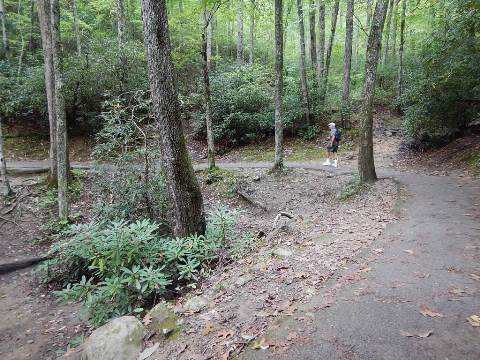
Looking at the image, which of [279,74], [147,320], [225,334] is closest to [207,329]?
[225,334]

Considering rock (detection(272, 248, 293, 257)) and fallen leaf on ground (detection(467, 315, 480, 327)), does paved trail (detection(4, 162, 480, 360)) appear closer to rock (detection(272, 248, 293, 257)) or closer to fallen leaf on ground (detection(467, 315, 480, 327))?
fallen leaf on ground (detection(467, 315, 480, 327))

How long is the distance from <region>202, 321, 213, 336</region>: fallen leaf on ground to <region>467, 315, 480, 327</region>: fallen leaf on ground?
3.03 m

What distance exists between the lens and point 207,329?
4.40m

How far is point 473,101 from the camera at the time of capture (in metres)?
13.4

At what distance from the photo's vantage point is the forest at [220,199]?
15.3 feet

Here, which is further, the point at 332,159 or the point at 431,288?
the point at 332,159

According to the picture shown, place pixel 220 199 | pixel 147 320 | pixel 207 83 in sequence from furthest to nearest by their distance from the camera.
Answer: pixel 207 83 < pixel 220 199 < pixel 147 320

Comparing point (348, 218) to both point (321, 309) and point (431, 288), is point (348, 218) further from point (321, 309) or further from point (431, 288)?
point (321, 309)

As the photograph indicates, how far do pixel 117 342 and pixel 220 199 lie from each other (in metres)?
8.59

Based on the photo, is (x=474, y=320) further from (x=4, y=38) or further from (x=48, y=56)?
(x=4, y=38)

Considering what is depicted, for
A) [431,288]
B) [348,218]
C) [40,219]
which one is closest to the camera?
[431,288]

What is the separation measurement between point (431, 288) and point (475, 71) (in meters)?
10.6

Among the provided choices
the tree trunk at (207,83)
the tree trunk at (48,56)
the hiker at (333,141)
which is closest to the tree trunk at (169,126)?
the tree trunk at (207,83)

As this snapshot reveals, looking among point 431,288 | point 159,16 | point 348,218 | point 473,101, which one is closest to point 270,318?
point 431,288
